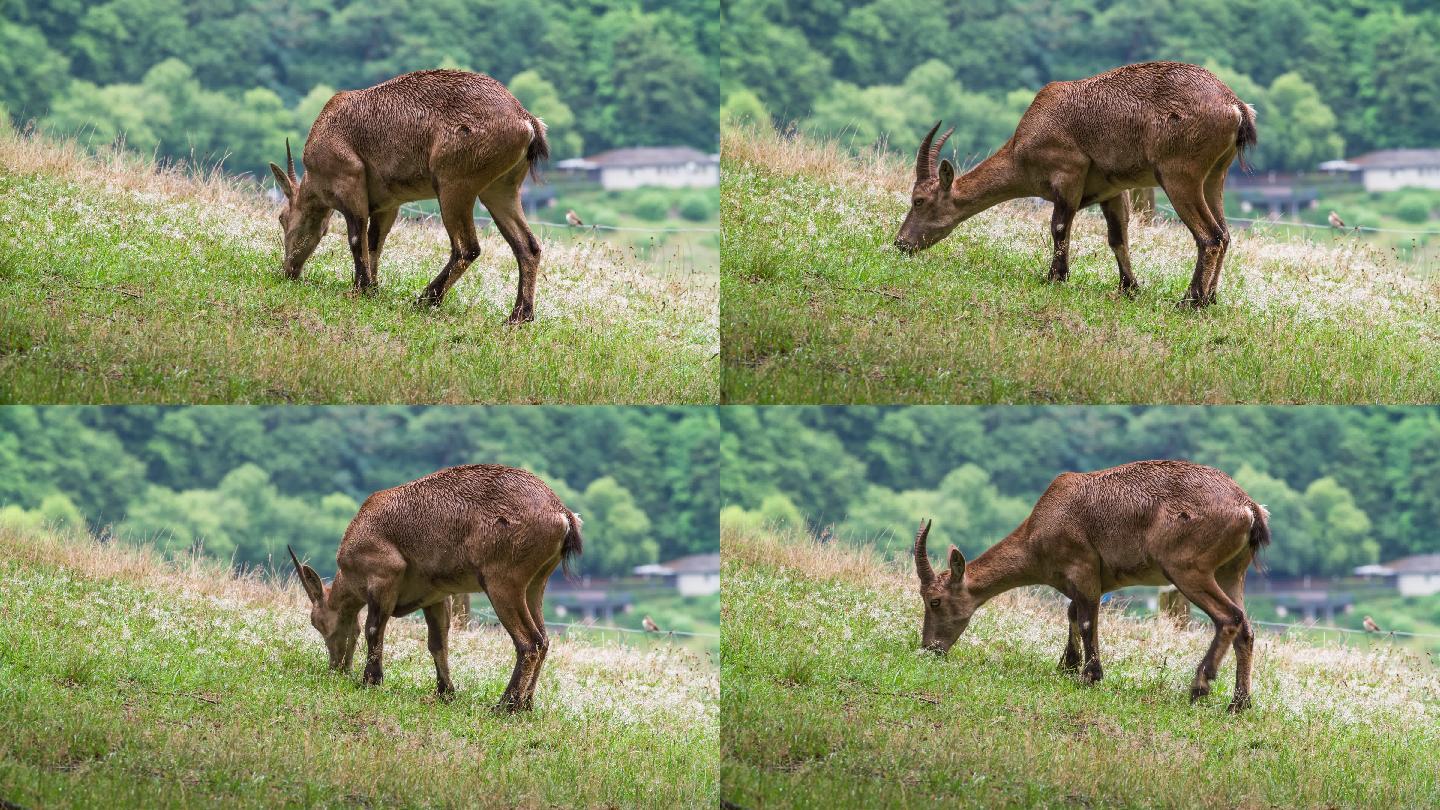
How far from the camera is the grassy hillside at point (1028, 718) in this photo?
1322 centimetres

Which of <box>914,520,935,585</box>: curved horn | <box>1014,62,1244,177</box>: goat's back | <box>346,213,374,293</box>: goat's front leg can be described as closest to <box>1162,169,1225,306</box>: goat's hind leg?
<box>1014,62,1244,177</box>: goat's back

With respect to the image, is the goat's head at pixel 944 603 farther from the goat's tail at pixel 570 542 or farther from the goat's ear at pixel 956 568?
the goat's tail at pixel 570 542

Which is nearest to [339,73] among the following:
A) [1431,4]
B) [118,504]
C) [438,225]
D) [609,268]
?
[118,504]

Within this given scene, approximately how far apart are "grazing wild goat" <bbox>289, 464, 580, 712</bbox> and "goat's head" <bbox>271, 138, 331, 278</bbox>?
3.11 metres

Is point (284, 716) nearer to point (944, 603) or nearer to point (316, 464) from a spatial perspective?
point (944, 603)

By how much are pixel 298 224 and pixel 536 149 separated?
2.90 metres

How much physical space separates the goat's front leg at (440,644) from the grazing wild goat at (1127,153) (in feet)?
22.4

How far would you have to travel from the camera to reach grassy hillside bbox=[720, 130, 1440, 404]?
15.6 meters

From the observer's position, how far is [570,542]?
1501 cm

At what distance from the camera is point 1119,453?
6266cm

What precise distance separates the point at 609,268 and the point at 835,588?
4.90 metres

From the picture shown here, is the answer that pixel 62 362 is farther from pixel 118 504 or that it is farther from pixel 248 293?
pixel 118 504

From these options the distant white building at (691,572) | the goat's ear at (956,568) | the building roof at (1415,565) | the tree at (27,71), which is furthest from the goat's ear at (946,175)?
the building roof at (1415,565)

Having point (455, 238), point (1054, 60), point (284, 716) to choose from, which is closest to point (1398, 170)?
point (1054, 60)
